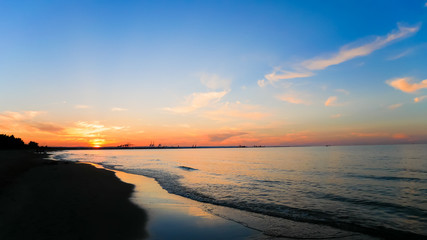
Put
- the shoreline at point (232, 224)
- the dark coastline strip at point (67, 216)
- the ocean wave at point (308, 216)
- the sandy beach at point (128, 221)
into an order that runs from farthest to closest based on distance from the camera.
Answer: the ocean wave at point (308, 216) → the shoreline at point (232, 224) → the sandy beach at point (128, 221) → the dark coastline strip at point (67, 216)

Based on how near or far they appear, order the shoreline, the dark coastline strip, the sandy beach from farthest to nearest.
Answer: the shoreline → the sandy beach → the dark coastline strip

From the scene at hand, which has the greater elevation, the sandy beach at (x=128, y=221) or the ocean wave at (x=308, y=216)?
the sandy beach at (x=128, y=221)

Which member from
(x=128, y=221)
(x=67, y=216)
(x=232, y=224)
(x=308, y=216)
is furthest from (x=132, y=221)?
(x=308, y=216)

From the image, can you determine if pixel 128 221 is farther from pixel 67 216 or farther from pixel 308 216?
pixel 308 216

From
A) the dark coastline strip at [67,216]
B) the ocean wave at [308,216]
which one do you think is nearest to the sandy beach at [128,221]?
the dark coastline strip at [67,216]

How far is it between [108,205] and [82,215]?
282cm

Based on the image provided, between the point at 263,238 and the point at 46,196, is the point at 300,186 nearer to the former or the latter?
the point at 263,238

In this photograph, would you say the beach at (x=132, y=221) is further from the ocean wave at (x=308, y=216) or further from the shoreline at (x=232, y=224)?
the ocean wave at (x=308, y=216)

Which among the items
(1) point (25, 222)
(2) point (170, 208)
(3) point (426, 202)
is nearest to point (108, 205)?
(2) point (170, 208)

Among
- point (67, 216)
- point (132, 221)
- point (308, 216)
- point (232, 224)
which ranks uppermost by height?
point (67, 216)

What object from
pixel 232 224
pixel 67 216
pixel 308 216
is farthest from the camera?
pixel 308 216

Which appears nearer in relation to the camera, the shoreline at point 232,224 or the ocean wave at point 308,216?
the shoreline at point 232,224

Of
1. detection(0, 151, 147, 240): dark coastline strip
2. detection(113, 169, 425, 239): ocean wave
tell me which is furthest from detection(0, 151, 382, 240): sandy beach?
detection(113, 169, 425, 239): ocean wave

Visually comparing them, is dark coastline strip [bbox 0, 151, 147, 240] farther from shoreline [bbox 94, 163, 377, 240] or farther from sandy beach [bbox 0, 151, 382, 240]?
shoreline [bbox 94, 163, 377, 240]
